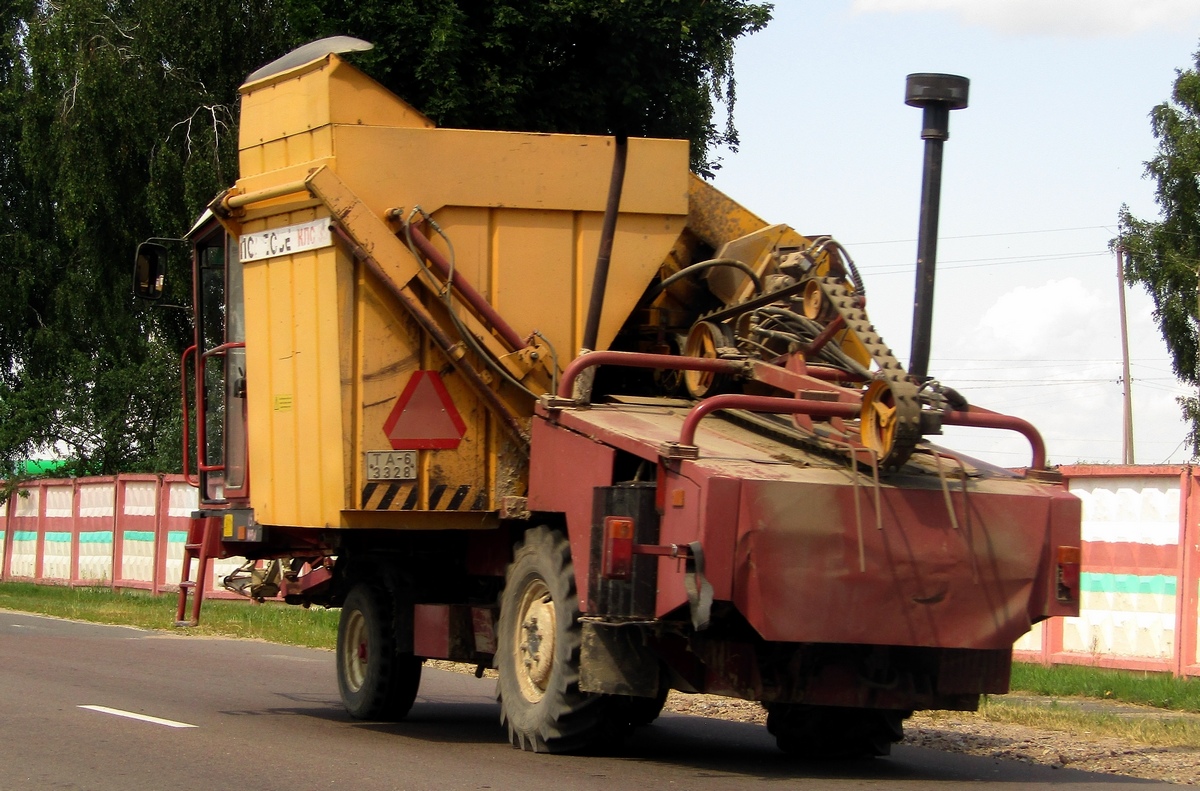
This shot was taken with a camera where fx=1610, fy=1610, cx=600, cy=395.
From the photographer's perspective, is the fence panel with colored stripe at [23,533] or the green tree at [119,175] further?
the fence panel with colored stripe at [23,533]

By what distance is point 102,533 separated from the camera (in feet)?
90.8

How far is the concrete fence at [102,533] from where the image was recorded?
25047 millimetres

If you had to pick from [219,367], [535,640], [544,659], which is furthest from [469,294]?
[219,367]

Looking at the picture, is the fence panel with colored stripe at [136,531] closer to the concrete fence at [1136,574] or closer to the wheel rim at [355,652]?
the wheel rim at [355,652]

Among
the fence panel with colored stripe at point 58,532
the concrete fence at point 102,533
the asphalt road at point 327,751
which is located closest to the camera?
the asphalt road at point 327,751

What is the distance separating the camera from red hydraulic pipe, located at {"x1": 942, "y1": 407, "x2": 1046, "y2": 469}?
7312 mm

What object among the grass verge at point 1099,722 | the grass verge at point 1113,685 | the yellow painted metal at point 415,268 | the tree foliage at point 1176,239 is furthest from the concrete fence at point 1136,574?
the tree foliage at point 1176,239

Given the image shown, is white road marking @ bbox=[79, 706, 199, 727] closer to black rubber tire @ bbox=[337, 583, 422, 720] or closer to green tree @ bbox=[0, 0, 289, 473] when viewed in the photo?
black rubber tire @ bbox=[337, 583, 422, 720]

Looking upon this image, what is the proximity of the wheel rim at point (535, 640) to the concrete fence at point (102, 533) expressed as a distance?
15.2m

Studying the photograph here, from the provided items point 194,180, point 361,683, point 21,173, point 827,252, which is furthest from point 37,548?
point 827,252

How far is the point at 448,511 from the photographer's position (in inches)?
344

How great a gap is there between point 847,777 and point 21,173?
119 ft

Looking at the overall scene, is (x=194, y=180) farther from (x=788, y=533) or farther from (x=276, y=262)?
(x=788, y=533)

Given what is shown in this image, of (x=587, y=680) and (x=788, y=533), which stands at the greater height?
(x=788, y=533)
